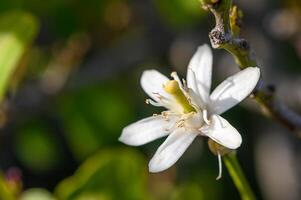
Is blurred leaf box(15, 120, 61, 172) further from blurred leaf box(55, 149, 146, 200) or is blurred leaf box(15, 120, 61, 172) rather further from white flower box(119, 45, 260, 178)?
white flower box(119, 45, 260, 178)

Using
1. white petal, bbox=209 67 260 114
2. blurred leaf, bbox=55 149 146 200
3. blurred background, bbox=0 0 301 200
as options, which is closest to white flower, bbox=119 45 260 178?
white petal, bbox=209 67 260 114

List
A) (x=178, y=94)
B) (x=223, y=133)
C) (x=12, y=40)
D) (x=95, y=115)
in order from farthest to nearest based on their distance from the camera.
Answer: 1. (x=95, y=115)
2. (x=12, y=40)
3. (x=178, y=94)
4. (x=223, y=133)

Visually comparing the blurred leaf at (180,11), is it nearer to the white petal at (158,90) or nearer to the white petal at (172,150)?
the white petal at (158,90)

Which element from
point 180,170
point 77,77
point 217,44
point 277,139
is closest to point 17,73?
point 77,77

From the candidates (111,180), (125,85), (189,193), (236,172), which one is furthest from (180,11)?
(236,172)

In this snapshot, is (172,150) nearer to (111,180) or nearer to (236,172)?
(236,172)

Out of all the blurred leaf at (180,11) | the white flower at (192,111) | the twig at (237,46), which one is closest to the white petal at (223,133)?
the white flower at (192,111)

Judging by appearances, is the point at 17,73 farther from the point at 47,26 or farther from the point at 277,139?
the point at 277,139

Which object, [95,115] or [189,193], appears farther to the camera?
[95,115]
